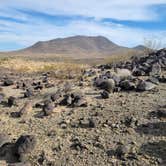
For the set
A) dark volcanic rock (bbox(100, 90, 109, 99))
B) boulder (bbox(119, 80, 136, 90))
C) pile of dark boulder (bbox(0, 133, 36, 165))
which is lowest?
pile of dark boulder (bbox(0, 133, 36, 165))

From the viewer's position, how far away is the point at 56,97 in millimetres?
10688

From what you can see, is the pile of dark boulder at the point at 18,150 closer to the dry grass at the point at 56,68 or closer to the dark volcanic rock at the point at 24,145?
the dark volcanic rock at the point at 24,145

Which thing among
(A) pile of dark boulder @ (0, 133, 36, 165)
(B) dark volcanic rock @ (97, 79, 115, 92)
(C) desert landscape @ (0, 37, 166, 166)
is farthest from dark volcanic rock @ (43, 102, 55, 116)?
(B) dark volcanic rock @ (97, 79, 115, 92)

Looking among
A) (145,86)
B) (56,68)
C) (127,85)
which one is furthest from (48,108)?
(56,68)

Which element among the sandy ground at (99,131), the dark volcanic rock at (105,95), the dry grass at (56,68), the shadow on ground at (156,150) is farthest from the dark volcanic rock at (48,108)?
the dry grass at (56,68)

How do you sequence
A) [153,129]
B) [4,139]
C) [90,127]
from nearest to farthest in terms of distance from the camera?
[153,129]
[4,139]
[90,127]

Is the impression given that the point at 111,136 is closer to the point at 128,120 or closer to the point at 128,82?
the point at 128,120

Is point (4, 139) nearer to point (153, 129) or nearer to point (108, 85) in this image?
point (153, 129)

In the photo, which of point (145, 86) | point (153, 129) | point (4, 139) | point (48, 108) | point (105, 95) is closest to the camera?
point (153, 129)

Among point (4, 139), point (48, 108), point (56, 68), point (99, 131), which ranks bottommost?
point (56, 68)

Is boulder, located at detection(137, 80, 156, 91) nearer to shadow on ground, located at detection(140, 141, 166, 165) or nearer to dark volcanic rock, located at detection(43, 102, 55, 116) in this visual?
dark volcanic rock, located at detection(43, 102, 55, 116)

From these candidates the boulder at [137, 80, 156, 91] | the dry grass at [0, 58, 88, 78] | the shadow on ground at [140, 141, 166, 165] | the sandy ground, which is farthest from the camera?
the dry grass at [0, 58, 88, 78]

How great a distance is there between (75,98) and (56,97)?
666mm

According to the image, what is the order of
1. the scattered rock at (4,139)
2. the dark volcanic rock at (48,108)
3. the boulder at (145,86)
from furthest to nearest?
the boulder at (145,86) < the dark volcanic rock at (48,108) < the scattered rock at (4,139)
